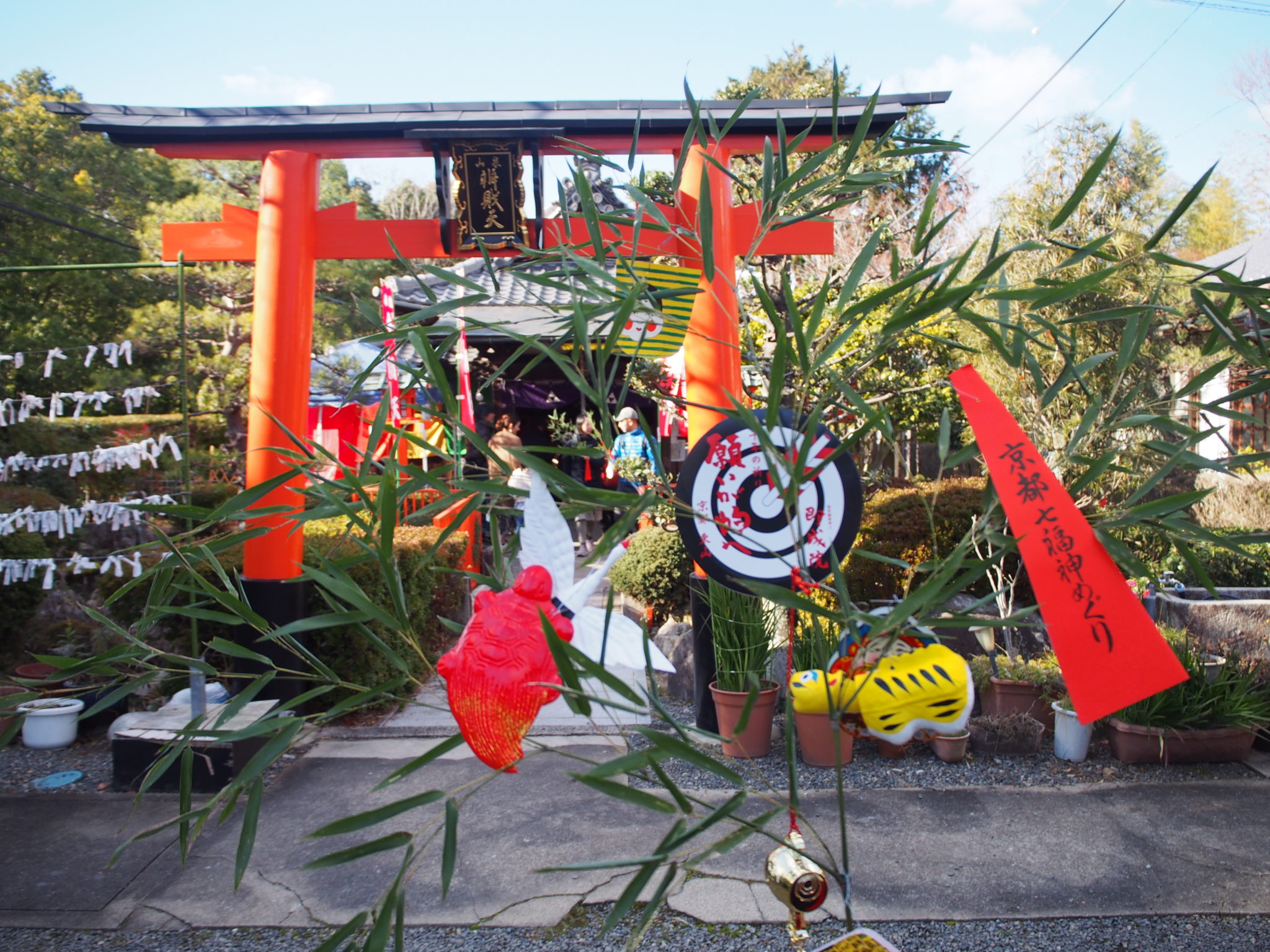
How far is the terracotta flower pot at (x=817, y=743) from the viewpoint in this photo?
4.14 m

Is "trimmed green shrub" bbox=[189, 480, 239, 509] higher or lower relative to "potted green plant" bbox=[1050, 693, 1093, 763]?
higher

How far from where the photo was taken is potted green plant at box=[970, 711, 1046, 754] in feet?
14.0

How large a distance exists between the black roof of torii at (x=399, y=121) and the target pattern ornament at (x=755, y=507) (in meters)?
3.20

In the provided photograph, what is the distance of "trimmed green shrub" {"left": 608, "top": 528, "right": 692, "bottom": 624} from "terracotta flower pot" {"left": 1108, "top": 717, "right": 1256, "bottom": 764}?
2.71m

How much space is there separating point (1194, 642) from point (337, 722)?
4794mm

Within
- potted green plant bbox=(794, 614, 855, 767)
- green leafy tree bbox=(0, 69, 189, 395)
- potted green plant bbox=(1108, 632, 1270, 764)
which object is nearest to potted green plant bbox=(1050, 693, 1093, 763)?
potted green plant bbox=(1108, 632, 1270, 764)

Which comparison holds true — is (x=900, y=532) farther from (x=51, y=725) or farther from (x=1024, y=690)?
(x=51, y=725)

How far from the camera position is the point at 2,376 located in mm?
8125

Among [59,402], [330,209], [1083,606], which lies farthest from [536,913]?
[330,209]

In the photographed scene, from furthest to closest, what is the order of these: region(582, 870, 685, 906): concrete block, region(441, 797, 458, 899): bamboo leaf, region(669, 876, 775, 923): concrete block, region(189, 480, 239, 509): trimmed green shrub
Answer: region(189, 480, 239, 509): trimmed green shrub, region(582, 870, 685, 906): concrete block, region(669, 876, 775, 923): concrete block, region(441, 797, 458, 899): bamboo leaf

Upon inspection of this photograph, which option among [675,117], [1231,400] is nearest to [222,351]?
[675,117]

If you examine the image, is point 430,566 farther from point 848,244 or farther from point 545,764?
point 848,244

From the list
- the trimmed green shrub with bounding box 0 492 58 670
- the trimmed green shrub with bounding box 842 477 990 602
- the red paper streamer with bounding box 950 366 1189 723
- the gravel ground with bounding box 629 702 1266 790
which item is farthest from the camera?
the trimmed green shrub with bounding box 842 477 990 602

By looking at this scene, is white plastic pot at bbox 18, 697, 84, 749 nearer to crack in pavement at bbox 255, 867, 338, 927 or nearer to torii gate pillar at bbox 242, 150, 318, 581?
torii gate pillar at bbox 242, 150, 318, 581
